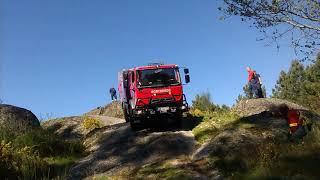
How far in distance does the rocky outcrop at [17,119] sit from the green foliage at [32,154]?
73 centimetres

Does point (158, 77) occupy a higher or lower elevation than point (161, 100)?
higher

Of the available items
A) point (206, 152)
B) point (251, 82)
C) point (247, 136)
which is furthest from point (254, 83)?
point (206, 152)

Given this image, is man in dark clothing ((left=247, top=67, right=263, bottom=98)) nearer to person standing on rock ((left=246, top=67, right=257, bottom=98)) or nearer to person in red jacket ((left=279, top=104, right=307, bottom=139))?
person standing on rock ((left=246, top=67, right=257, bottom=98))

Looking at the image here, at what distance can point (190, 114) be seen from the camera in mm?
22891

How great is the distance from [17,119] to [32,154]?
599 centimetres

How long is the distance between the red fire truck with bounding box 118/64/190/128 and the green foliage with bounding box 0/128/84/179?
2.86 m

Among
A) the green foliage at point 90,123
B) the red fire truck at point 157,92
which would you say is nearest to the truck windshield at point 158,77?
the red fire truck at point 157,92

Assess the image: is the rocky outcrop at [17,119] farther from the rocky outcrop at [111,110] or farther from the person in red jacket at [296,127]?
the rocky outcrop at [111,110]

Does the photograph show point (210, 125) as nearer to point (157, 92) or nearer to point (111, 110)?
point (157, 92)

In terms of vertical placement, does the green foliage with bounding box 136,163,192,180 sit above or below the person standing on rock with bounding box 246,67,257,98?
below

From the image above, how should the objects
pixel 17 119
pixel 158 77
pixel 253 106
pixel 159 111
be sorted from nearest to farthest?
1. pixel 159 111
2. pixel 158 77
3. pixel 17 119
4. pixel 253 106

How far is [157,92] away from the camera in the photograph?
1875 centimetres

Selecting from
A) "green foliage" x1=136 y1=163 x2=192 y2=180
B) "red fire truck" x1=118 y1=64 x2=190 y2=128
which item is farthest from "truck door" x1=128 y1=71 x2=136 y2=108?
"green foliage" x1=136 y1=163 x2=192 y2=180

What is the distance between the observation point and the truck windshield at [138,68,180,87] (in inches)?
744
